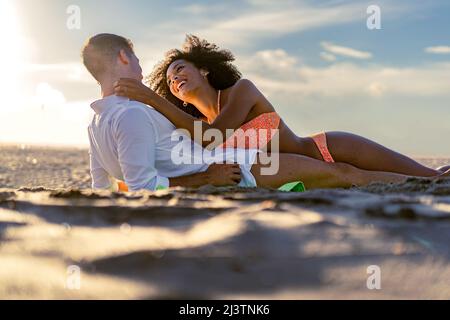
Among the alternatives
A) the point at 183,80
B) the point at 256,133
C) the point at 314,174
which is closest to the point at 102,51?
the point at 183,80

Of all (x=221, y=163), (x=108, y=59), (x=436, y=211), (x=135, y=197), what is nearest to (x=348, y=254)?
(x=436, y=211)

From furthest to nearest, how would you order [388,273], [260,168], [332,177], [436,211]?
[332,177], [260,168], [436,211], [388,273]

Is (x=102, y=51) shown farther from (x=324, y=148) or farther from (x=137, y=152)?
(x=324, y=148)

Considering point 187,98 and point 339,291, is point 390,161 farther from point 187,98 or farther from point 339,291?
point 339,291

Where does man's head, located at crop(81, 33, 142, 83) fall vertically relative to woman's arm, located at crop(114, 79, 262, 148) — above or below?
above

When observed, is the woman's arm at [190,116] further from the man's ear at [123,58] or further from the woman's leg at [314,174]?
the woman's leg at [314,174]

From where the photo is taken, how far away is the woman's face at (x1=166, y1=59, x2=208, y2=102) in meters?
4.68

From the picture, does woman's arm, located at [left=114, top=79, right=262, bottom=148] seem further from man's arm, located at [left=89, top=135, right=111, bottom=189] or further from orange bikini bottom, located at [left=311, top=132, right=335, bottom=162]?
man's arm, located at [left=89, top=135, right=111, bottom=189]

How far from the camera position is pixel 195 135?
384 centimetres

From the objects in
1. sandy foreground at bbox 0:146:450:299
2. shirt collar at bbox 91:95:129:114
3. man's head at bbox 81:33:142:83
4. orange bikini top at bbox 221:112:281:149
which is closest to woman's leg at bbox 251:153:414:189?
orange bikini top at bbox 221:112:281:149

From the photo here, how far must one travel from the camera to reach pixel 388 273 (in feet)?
5.01

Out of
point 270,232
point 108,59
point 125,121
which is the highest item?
point 108,59

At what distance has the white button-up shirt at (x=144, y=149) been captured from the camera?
11.1 ft
